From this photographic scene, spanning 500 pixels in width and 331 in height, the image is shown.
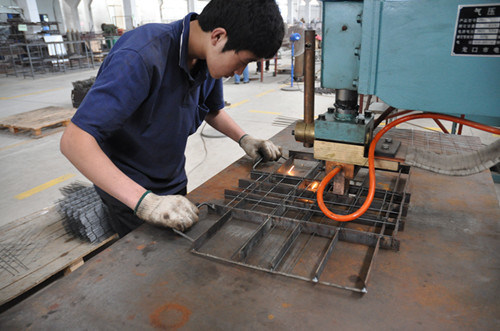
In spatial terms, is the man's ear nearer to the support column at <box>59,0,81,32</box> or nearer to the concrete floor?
the concrete floor

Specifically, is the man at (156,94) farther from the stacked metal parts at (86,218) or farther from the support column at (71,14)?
the support column at (71,14)

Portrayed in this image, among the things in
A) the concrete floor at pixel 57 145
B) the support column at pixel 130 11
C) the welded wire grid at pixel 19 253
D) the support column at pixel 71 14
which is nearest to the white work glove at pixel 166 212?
the welded wire grid at pixel 19 253

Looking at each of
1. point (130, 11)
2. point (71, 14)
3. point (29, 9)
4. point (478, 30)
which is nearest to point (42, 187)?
point (478, 30)

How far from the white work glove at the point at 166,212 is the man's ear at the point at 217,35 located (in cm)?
49

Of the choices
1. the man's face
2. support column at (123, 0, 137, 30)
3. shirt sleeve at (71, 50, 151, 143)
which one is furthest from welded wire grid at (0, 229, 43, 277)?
support column at (123, 0, 137, 30)

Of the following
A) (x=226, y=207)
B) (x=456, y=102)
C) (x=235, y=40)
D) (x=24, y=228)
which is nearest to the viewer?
(x=456, y=102)

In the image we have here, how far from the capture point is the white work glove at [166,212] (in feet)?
3.36

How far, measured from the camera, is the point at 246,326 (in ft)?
2.40

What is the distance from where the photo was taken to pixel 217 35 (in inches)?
42.3

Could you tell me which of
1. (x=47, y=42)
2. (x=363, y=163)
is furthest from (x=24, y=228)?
(x=47, y=42)

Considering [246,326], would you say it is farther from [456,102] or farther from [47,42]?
[47,42]

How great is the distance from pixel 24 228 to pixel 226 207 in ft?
4.37

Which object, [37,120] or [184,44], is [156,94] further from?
[37,120]

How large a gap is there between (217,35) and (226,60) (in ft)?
0.26
